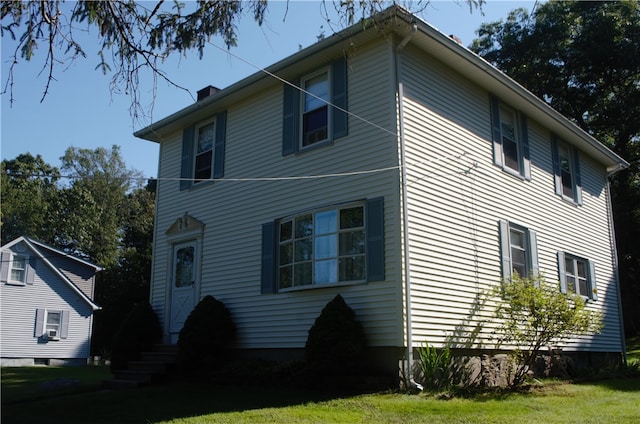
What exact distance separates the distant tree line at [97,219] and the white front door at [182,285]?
22067mm

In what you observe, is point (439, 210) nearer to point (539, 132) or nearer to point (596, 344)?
point (539, 132)

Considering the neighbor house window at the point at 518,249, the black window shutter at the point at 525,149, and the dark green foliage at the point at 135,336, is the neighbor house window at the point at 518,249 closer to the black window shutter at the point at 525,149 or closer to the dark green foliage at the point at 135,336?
the black window shutter at the point at 525,149

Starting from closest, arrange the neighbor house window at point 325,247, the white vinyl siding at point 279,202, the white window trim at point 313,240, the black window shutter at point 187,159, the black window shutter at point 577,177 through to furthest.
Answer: the white vinyl siding at point 279,202, the neighbor house window at point 325,247, the white window trim at point 313,240, the black window shutter at point 187,159, the black window shutter at point 577,177

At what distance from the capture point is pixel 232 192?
13211 millimetres

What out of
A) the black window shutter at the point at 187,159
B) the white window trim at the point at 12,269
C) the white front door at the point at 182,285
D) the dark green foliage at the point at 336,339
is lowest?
the dark green foliage at the point at 336,339

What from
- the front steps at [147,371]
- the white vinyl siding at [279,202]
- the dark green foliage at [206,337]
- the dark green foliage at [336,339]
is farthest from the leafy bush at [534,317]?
the front steps at [147,371]

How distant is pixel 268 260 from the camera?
1188 centimetres

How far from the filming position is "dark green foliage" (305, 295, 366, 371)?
9.45m

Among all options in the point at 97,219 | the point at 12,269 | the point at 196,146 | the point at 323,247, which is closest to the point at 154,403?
the point at 323,247

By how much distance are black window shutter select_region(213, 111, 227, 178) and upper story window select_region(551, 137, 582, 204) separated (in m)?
8.09

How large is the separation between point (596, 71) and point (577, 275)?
13.5 metres

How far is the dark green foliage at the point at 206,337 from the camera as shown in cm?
1173

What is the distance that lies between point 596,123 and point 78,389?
75.6ft

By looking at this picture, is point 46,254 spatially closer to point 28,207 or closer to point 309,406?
→ point 28,207
